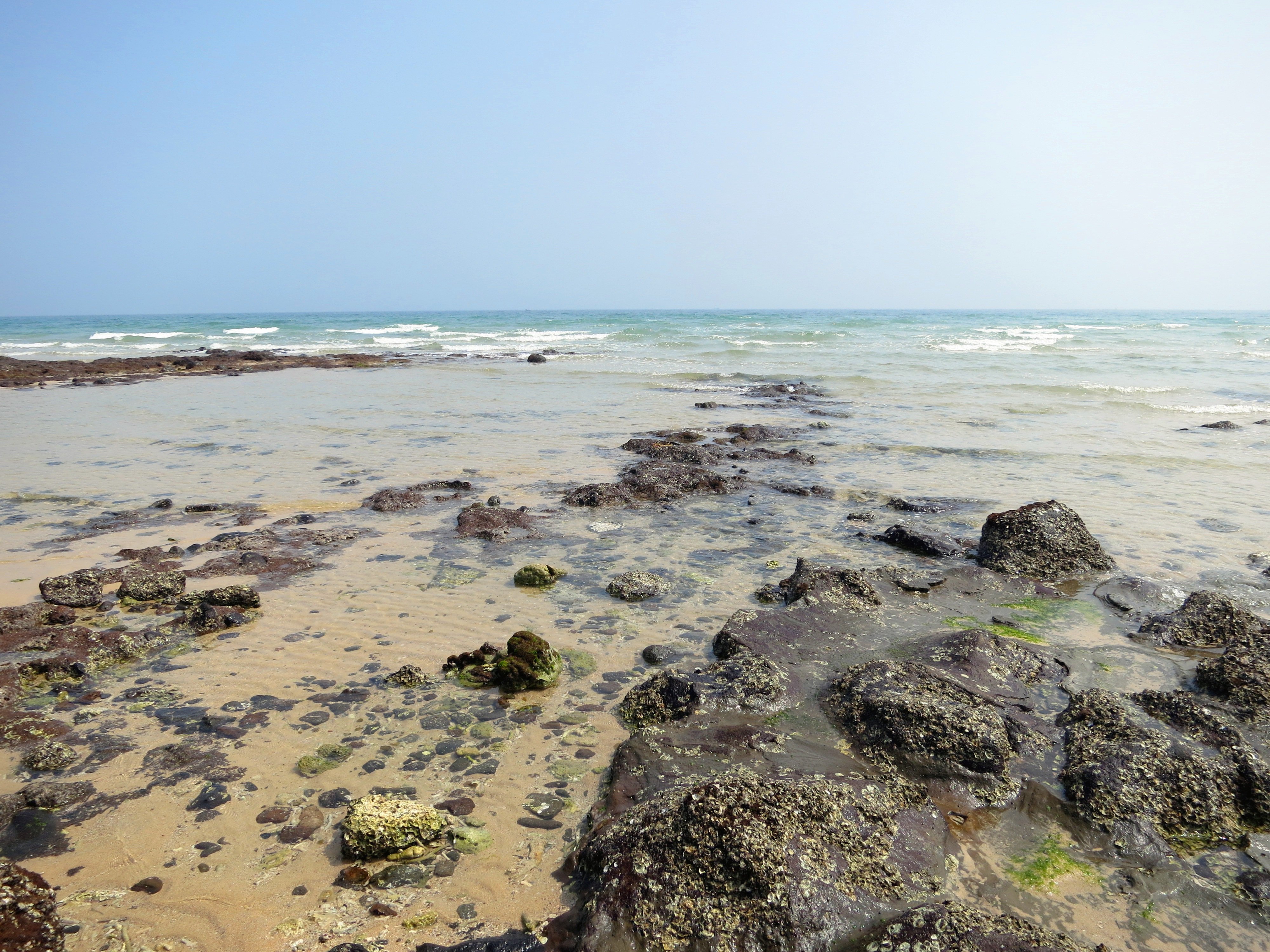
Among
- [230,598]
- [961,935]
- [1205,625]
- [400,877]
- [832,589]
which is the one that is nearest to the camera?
[961,935]

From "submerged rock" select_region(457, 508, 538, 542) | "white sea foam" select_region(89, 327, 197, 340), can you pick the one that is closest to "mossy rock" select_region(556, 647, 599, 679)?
"submerged rock" select_region(457, 508, 538, 542)

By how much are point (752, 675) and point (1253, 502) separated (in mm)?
8627

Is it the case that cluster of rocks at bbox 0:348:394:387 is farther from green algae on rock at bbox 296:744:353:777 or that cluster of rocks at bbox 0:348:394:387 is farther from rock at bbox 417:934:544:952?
rock at bbox 417:934:544:952

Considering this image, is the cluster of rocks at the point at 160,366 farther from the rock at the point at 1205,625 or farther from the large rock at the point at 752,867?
the rock at the point at 1205,625

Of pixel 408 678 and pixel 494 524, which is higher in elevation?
pixel 494 524

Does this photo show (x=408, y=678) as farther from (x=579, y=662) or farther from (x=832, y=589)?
(x=832, y=589)

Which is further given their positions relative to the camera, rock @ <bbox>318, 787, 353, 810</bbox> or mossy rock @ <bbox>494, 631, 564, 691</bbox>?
mossy rock @ <bbox>494, 631, 564, 691</bbox>

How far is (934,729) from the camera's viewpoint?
3598mm

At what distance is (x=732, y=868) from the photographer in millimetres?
2652

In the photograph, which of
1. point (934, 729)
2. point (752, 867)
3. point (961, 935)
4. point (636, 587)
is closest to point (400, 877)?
point (752, 867)

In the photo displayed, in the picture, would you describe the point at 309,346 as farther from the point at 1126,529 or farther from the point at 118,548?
the point at 1126,529

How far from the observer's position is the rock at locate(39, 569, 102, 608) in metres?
5.46

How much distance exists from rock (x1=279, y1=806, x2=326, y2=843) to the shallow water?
5 cm

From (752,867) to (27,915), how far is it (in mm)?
2556
